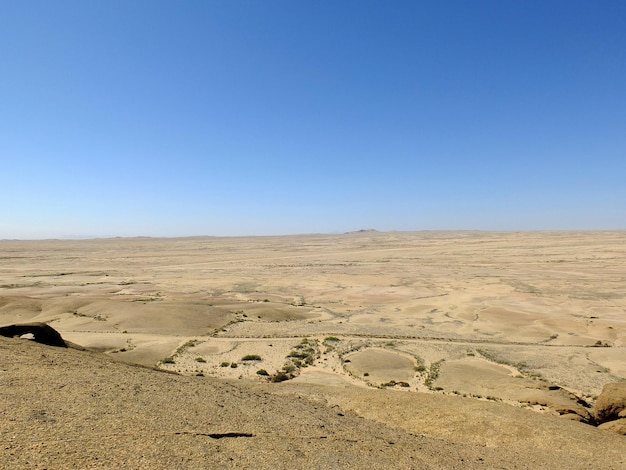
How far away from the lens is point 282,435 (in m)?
8.98

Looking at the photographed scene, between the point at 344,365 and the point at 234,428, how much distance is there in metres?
14.7

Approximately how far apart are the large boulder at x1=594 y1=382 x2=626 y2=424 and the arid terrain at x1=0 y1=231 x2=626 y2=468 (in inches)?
20.1

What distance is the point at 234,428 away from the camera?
29.1ft

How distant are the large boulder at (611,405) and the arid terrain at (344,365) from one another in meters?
0.51

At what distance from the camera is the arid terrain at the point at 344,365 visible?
331 inches

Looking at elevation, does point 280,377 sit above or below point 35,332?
below

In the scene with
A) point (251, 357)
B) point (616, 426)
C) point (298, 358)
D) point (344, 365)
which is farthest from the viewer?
point (298, 358)

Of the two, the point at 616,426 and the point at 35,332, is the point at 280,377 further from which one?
the point at 616,426

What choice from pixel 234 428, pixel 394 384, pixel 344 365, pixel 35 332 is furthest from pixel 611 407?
pixel 35 332

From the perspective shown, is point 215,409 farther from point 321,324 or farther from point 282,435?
point 321,324

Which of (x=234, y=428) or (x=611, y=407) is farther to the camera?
(x=611, y=407)

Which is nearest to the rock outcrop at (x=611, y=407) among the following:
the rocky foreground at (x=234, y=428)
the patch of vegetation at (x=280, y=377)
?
the rocky foreground at (x=234, y=428)

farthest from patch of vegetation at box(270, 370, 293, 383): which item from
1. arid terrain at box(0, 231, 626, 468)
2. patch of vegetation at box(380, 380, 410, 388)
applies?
patch of vegetation at box(380, 380, 410, 388)

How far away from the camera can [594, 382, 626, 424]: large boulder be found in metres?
13.0
